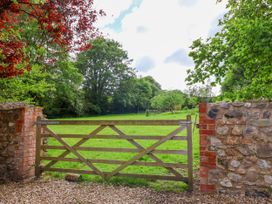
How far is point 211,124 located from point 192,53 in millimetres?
2715

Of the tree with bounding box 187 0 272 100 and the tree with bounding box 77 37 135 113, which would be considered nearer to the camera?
the tree with bounding box 187 0 272 100

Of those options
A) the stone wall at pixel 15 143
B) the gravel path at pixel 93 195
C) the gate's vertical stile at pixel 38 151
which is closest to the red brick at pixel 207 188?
the gravel path at pixel 93 195

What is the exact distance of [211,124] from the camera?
352 cm

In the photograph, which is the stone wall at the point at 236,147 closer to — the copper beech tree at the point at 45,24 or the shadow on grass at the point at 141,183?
the shadow on grass at the point at 141,183

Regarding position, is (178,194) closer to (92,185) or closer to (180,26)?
(92,185)

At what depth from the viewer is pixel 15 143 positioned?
174 inches

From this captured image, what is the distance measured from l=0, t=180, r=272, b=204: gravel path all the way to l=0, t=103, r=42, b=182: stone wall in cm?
36

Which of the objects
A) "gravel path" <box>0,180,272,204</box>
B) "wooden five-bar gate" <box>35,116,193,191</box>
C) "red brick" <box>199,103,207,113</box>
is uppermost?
"red brick" <box>199,103,207,113</box>

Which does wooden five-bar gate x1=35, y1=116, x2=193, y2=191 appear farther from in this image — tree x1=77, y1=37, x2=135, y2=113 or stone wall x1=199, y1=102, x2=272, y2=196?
tree x1=77, y1=37, x2=135, y2=113

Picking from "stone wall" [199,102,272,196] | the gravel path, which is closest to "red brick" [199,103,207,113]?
"stone wall" [199,102,272,196]

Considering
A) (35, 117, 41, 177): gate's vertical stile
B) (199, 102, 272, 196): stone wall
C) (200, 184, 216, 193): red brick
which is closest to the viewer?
(199, 102, 272, 196): stone wall

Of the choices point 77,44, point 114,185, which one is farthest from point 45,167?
point 77,44

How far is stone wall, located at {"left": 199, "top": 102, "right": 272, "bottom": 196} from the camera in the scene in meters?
3.24

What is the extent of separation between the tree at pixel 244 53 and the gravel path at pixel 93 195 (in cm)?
270
